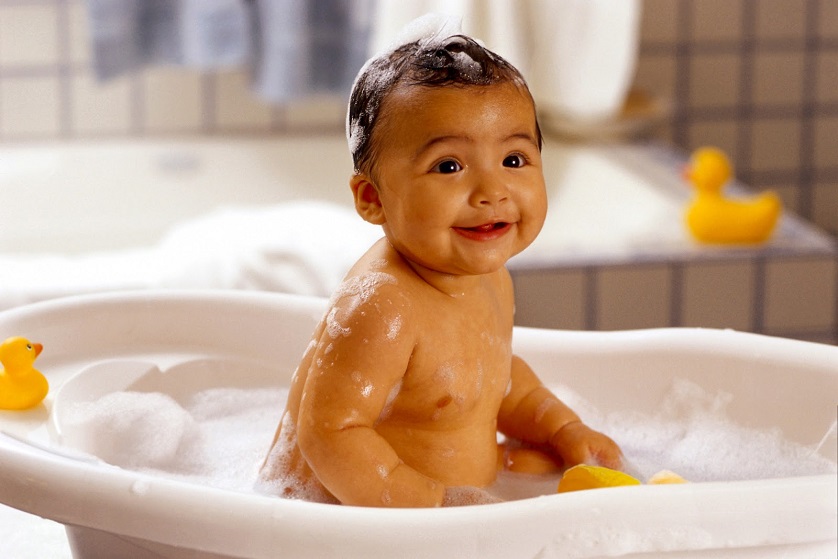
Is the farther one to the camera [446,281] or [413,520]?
[446,281]

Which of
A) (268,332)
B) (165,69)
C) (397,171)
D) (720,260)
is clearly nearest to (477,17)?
(720,260)

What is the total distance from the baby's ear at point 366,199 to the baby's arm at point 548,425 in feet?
0.59

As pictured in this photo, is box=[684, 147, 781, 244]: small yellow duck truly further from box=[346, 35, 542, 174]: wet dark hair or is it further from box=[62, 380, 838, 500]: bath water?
box=[346, 35, 542, 174]: wet dark hair

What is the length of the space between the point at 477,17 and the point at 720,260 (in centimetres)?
61

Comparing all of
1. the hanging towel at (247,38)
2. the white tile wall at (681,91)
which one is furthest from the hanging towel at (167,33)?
the white tile wall at (681,91)

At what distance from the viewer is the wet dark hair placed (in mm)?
632

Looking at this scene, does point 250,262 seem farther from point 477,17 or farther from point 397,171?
point 397,171

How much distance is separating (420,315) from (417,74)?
0.14 meters

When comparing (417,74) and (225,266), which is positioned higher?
(417,74)

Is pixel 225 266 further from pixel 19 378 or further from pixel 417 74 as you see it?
pixel 417 74

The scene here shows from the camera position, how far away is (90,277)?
1592 millimetres

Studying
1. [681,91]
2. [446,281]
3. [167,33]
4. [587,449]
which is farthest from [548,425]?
[681,91]

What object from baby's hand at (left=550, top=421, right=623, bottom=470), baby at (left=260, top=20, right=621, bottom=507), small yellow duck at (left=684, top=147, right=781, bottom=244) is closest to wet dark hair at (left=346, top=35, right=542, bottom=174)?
baby at (left=260, top=20, right=621, bottom=507)

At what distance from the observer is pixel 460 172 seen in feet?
2.07
